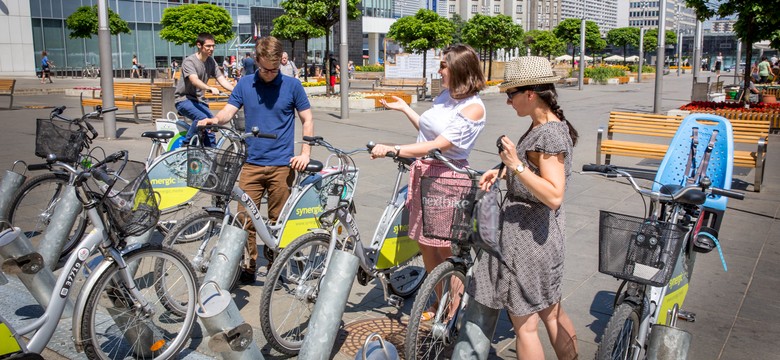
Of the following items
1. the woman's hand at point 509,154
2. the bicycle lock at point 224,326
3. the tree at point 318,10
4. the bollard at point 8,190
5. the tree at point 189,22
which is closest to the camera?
the woman's hand at point 509,154

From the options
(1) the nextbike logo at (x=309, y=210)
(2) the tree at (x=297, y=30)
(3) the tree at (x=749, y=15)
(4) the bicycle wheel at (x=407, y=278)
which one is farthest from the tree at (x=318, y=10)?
(1) the nextbike logo at (x=309, y=210)

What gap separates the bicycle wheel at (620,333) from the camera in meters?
3.14

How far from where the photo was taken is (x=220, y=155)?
4293mm

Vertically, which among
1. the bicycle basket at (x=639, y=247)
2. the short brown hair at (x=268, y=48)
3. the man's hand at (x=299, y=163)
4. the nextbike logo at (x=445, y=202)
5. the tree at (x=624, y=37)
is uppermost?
the tree at (x=624, y=37)

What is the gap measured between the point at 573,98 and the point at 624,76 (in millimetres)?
15135

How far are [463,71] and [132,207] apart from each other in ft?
6.54

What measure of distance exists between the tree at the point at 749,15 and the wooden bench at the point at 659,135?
16.8 feet

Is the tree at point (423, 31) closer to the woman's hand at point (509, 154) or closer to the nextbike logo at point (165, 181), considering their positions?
the nextbike logo at point (165, 181)

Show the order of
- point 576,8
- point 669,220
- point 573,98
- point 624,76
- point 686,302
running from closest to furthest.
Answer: point 669,220
point 686,302
point 573,98
point 624,76
point 576,8

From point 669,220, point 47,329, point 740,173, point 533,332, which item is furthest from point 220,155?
point 740,173

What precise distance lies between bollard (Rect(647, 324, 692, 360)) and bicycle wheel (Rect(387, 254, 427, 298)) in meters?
2.09

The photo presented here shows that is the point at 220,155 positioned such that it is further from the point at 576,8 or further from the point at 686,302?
the point at 576,8

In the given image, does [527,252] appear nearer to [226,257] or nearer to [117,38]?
[226,257]

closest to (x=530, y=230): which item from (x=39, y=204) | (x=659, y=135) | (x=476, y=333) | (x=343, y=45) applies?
(x=476, y=333)
